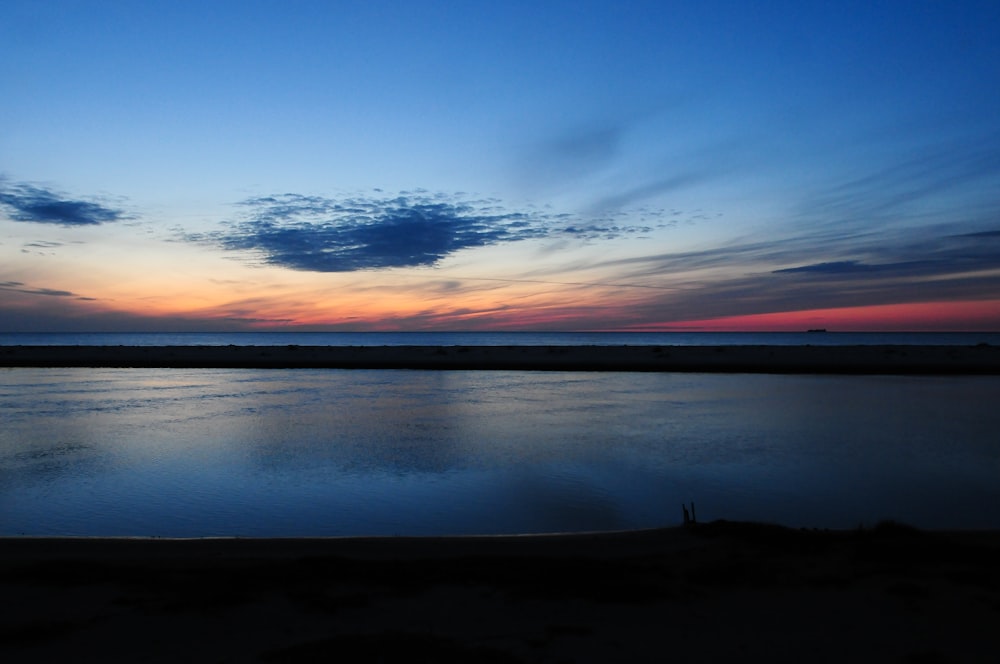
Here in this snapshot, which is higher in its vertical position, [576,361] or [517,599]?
[576,361]

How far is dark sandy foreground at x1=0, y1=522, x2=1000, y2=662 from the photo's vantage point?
5062 mm

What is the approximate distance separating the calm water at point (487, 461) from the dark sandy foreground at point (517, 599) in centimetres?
161

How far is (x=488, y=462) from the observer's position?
13.9 m

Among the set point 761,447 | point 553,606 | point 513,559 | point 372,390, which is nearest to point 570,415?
point 761,447

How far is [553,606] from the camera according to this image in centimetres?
589

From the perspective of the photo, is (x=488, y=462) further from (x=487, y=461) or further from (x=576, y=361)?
(x=576, y=361)

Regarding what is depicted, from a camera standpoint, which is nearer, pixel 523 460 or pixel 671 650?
pixel 671 650

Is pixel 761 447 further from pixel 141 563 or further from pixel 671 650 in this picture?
pixel 141 563

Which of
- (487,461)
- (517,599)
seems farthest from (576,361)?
(517,599)

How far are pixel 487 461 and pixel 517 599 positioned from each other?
802 centimetres

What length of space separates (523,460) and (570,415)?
24.2 ft

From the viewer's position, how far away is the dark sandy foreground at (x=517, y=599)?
16.6ft

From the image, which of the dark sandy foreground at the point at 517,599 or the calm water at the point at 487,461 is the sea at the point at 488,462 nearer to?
the calm water at the point at 487,461

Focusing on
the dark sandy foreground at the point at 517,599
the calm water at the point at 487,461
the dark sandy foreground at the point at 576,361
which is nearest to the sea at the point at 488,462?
the calm water at the point at 487,461
